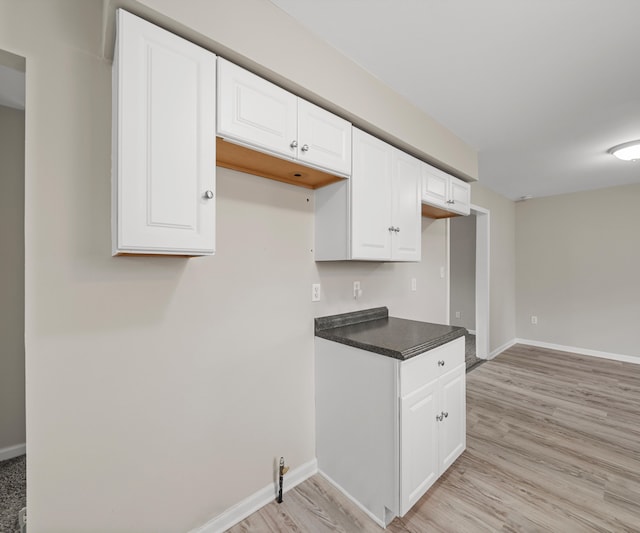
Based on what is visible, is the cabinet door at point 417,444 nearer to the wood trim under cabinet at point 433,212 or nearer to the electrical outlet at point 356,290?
the electrical outlet at point 356,290

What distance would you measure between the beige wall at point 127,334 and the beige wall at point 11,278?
126cm

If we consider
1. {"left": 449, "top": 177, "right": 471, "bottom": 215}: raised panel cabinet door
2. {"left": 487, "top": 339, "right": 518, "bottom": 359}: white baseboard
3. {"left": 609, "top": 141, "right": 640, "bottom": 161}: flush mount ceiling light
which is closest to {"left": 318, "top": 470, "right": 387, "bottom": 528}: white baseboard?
{"left": 449, "top": 177, "right": 471, "bottom": 215}: raised panel cabinet door

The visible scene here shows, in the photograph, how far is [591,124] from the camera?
236cm

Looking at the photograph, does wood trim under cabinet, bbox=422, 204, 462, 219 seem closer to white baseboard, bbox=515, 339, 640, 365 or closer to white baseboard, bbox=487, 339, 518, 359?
white baseboard, bbox=487, 339, 518, 359

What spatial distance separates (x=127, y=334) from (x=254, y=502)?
1140mm

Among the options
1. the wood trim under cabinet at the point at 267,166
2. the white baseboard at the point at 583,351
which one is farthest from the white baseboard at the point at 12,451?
the white baseboard at the point at 583,351

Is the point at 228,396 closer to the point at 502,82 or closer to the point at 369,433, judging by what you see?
the point at 369,433

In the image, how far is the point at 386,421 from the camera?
1.52 m

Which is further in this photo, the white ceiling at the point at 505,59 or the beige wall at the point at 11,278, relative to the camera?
the beige wall at the point at 11,278

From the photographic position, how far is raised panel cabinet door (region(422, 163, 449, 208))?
7.41 feet

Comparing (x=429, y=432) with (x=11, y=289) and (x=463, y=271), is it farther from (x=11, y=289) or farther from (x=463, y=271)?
(x=463, y=271)

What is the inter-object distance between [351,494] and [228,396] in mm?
909

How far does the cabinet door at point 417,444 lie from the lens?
4.88 feet

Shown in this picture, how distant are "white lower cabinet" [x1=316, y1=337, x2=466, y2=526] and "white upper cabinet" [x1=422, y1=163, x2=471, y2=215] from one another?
108 cm
